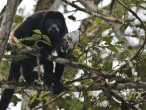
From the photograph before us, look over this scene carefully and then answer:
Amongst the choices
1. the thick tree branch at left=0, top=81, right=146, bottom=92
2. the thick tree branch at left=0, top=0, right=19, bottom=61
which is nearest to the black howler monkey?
the thick tree branch at left=0, top=81, right=146, bottom=92

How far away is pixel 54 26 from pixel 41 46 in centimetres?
39

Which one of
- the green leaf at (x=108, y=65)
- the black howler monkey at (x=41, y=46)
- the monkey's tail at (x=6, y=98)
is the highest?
the black howler monkey at (x=41, y=46)

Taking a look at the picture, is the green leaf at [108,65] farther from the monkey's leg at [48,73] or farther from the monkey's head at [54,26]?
the monkey's head at [54,26]

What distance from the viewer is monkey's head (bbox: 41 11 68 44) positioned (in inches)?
167

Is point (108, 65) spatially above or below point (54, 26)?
below

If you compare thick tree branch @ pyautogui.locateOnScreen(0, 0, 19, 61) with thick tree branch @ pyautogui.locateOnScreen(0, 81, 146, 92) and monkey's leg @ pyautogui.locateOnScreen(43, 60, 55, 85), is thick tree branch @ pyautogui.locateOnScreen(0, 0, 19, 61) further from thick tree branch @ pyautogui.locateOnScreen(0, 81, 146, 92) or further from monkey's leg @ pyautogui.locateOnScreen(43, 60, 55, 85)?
monkey's leg @ pyautogui.locateOnScreen(43, 60, 55, 85)

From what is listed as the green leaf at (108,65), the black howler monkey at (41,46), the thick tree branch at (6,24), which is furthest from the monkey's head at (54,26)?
the thick tree branch at (6,24)

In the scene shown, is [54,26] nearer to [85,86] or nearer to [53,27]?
[53,27]

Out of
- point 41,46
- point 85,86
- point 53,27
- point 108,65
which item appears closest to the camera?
point 108,65

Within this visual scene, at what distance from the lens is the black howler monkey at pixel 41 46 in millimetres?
4043

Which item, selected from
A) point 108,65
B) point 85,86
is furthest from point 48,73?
point 108,65

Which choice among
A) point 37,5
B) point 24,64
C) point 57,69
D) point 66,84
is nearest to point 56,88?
point 66,84

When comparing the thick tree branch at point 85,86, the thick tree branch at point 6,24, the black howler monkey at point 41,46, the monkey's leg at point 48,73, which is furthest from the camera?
the black howler monkey at point 41,46

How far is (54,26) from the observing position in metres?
4.31
